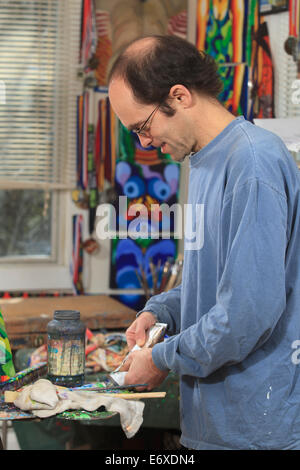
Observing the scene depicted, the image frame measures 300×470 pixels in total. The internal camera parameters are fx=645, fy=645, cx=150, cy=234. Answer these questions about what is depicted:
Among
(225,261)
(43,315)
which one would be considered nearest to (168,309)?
(225,261)

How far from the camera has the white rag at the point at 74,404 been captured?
1.25m

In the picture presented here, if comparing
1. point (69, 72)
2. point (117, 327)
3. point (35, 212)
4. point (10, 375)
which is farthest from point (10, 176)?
point (10, 375)

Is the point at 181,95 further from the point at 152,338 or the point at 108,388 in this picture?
the point at 108,388

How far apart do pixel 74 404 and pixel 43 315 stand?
1360 millimetres

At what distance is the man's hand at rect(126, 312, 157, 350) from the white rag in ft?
0.47

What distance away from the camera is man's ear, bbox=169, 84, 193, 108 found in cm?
119

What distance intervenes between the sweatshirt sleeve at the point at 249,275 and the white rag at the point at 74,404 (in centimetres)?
26

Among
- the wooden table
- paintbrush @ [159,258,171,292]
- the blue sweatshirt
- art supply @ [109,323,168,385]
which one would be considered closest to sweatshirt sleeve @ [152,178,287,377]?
the blue sweatshirt

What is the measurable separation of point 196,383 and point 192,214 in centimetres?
32

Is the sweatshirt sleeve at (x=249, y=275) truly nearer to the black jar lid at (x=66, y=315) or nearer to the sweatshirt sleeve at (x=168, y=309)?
the sweatshirt sleeve at (x=168, y=309)

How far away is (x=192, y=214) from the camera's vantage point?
1264 millimetres

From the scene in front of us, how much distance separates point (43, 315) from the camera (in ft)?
8.59

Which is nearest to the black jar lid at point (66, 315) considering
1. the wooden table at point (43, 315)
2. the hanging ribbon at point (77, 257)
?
the wooden table at point (43, 315)

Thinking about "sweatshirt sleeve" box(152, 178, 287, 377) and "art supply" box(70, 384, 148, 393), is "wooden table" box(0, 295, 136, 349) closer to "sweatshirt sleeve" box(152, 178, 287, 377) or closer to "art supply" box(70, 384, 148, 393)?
"art supply" box(70, 384, 148, 393)
